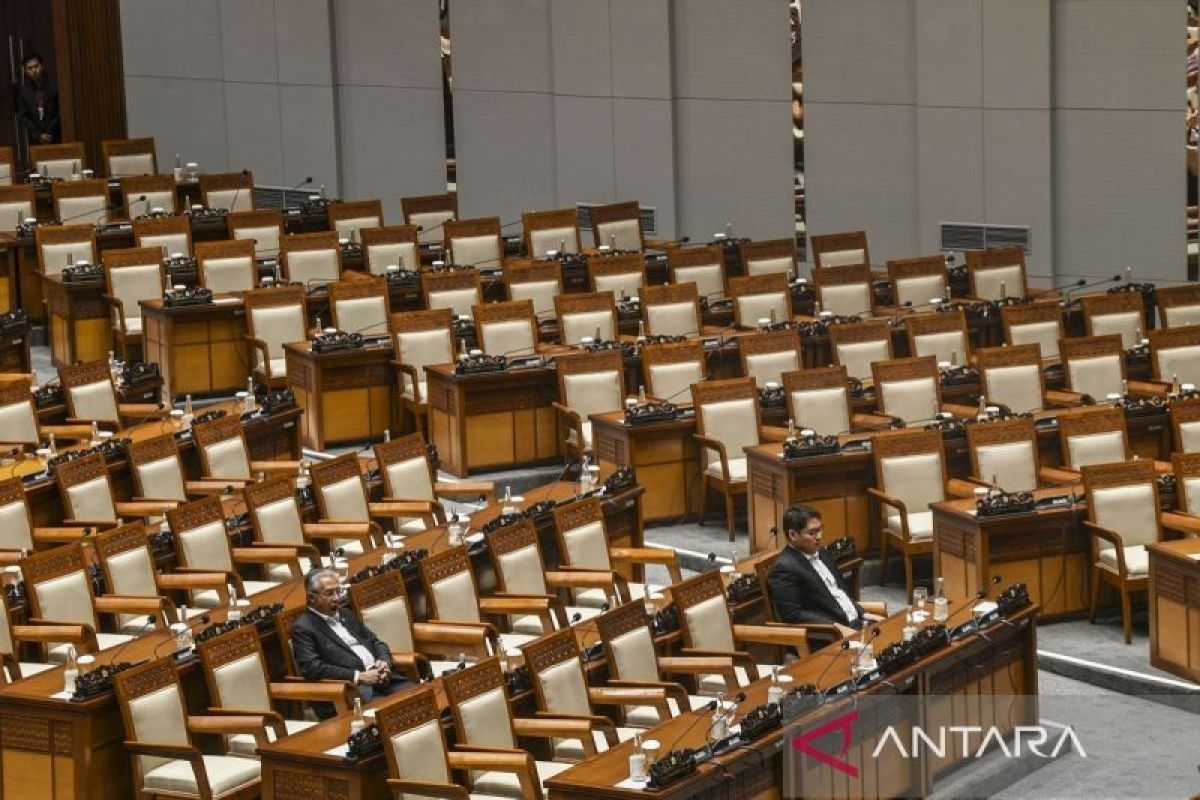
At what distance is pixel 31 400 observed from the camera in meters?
9.60

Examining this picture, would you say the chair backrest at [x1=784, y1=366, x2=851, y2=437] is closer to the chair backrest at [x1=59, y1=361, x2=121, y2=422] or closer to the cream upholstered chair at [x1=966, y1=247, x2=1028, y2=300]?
the cream upholstered chair at [x1=966, y1=247, x2=1028, y2=300]

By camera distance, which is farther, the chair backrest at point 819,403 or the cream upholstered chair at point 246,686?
the chair backrest at point 819,403

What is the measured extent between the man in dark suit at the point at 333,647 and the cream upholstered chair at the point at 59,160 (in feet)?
27.9

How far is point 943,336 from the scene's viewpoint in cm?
1073

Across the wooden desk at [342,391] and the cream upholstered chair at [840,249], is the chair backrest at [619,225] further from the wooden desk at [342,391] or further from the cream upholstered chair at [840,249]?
the wooden desk at [342,391]

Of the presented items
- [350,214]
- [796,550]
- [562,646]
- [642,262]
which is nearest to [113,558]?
[562,646]

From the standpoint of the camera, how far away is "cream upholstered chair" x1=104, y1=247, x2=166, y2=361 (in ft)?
37.9

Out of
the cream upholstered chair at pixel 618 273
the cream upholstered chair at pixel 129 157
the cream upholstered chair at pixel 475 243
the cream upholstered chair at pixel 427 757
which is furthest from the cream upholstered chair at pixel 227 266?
the cream upholstered chair at pixel 427 757

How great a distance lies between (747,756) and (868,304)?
19.8ft

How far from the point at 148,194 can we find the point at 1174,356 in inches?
262

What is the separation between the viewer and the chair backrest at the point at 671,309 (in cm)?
1116

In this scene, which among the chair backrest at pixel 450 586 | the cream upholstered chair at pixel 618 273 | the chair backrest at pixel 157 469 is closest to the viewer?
the chair backrest at pixel 450 586

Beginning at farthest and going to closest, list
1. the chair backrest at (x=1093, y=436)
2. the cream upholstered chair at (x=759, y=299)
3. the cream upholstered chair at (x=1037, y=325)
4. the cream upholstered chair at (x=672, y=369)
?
the cream upholstered chair at (x=759, y=299) < the cream upholstered chair at (x=1037, y=325) < the cream upholstered chair at (x=672, y=369) < the chair backrest at (x=1093, y=436)

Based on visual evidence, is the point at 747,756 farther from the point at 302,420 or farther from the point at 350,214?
the point at 350,214
